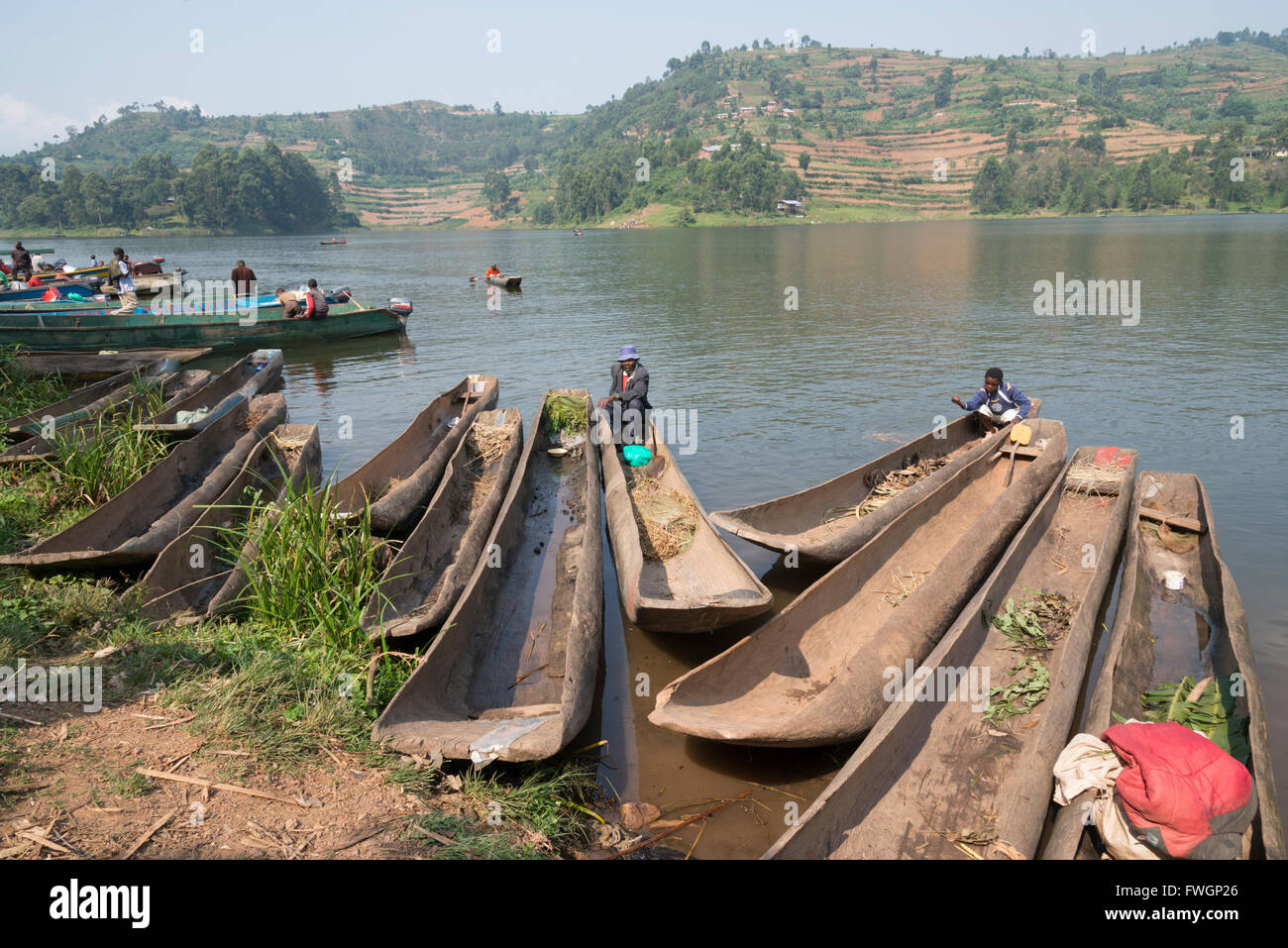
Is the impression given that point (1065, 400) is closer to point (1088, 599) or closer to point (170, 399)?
point (1088, 599)

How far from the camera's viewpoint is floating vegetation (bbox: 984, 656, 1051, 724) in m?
5.16

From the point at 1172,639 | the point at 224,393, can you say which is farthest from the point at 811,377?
the point at 224,393

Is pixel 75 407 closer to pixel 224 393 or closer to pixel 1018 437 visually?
pixel 224 393

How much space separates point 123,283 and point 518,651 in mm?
23279

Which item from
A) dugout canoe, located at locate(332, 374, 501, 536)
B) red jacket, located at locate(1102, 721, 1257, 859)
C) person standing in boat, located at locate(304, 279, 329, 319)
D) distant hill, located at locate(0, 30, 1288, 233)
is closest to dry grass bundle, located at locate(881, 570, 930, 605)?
red jacket, located at locate(1102, 721, 1257, 859)

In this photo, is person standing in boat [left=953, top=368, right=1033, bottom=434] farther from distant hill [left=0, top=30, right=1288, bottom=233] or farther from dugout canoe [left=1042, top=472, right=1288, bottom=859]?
distant hill [left=0, top=30, right=1288, bottom=233]

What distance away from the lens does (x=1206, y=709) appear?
5.13 metres

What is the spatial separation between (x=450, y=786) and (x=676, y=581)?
2867 millimetres

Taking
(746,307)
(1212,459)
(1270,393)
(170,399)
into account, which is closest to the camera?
(1212,459)

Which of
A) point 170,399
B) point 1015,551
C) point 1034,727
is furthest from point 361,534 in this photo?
point 170,399

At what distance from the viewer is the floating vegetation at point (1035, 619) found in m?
6.05

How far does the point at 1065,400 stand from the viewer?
14727 mm

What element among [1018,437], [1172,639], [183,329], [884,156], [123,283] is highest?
[884,156]

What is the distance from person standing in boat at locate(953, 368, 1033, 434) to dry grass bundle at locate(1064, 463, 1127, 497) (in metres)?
1.29
